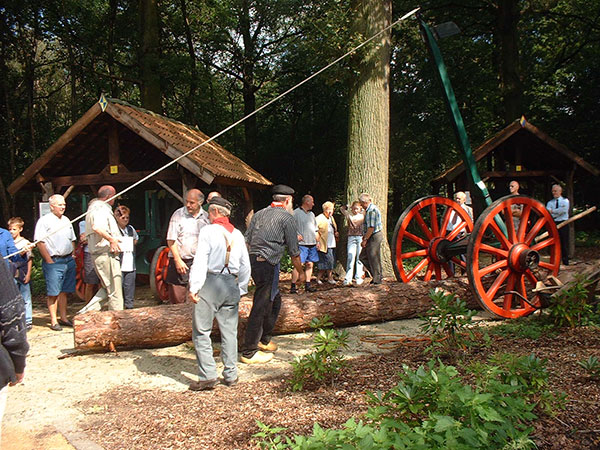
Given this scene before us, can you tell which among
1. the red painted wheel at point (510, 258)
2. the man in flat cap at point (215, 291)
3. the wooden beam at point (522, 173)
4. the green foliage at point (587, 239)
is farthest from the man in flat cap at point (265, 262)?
the green foliage at point (587, 239)

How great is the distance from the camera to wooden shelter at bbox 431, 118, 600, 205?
12.2 m

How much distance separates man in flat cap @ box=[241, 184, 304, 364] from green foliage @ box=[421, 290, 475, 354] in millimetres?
1583

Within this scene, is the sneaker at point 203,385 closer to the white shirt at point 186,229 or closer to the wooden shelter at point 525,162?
the white shirt at point 186,229

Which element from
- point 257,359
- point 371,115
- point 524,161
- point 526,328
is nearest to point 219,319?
point 257,359

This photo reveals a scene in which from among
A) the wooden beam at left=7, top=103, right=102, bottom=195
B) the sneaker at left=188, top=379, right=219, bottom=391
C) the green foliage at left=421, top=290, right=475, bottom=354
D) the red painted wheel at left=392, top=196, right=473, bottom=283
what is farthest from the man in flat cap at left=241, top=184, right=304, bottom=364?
the wooden beam at left=7, top=103, right=102, bottom=195

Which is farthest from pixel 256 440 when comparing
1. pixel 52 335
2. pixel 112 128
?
pixel 112 128

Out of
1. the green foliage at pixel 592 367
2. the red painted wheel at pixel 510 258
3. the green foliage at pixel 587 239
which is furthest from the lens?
the green foliage at pixel 587 239

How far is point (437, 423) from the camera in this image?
225 cm

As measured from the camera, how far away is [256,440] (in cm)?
311

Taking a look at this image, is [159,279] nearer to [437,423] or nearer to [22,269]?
[22,269]

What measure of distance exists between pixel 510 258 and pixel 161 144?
18.9 ft

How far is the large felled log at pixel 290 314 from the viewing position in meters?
5.38

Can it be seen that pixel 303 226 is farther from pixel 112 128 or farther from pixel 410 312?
pixel 112 128

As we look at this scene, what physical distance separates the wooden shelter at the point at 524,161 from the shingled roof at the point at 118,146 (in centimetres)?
559
